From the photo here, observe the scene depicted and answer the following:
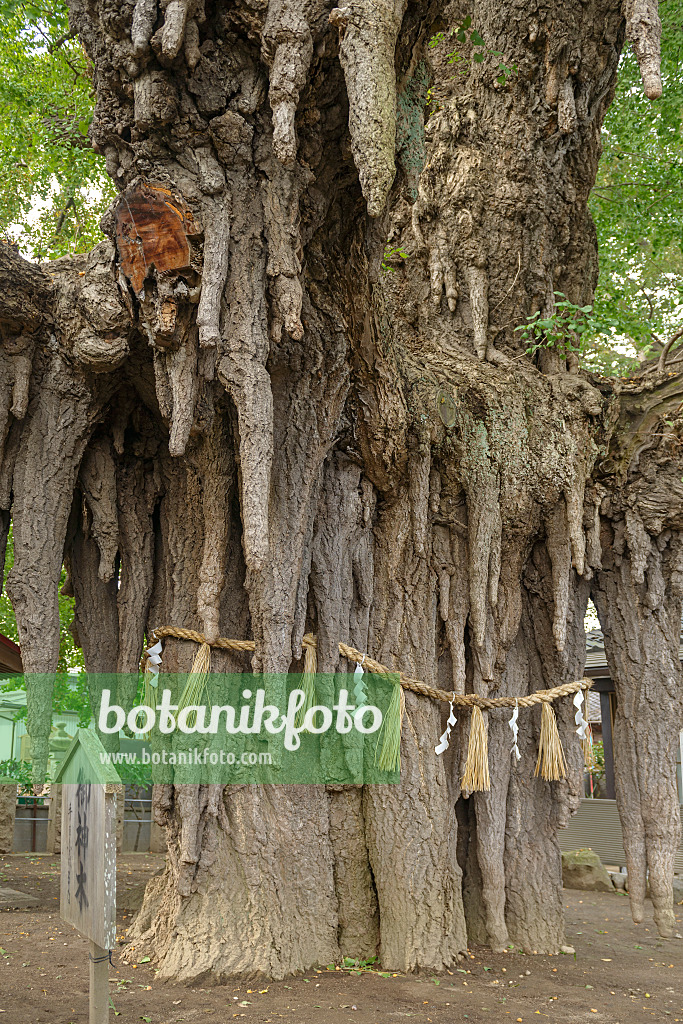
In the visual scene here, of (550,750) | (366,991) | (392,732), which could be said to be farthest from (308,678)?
(550,750)

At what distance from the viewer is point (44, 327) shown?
4695mm

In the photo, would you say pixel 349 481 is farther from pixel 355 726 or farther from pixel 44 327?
pixel 44 327

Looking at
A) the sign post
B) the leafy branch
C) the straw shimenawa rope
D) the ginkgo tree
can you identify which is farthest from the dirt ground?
the ginkgo tree

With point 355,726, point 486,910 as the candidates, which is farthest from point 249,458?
point 486,910

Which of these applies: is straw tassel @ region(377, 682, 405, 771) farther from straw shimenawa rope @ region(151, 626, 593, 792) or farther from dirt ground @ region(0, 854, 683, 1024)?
dirt ground @ region(0, 854, 683, 1024)

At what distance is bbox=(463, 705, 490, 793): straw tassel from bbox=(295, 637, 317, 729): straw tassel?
3.75ft

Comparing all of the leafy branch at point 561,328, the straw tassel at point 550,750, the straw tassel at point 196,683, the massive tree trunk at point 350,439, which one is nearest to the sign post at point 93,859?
the massive tree trunk at point 350,439

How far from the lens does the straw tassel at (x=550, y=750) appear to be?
5.62 m

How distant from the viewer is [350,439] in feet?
17.4

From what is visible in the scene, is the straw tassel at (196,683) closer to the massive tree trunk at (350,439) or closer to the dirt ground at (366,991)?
the massive tree trunk at (350,439)

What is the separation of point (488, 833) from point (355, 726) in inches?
50.5

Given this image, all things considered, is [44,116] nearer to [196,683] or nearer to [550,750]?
[196,683]

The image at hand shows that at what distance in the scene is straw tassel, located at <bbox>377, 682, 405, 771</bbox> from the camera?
511cm

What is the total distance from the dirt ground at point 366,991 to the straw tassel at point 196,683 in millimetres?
1444
